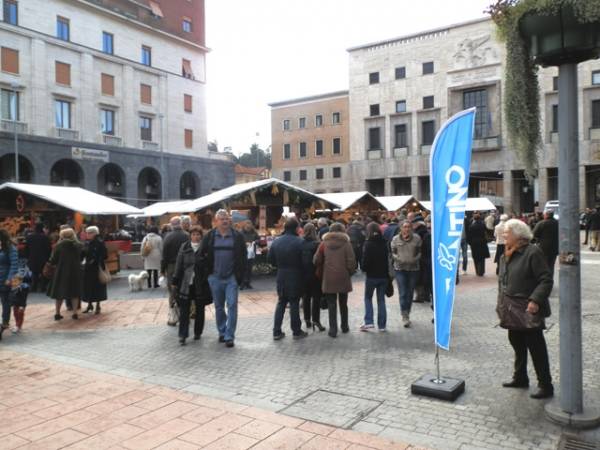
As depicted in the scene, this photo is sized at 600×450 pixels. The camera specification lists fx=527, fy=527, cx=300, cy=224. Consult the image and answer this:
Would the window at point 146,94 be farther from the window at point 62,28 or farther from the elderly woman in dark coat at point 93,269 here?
the elderly woman in dark coat at point 93,269

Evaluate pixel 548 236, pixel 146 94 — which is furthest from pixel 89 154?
pixel 548 236

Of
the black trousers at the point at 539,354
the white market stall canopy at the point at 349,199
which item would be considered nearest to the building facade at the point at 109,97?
the white market stall canopy at the point at 349,199

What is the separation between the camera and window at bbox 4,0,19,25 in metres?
31.1

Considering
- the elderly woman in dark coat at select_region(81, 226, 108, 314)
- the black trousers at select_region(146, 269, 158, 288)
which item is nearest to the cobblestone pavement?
the elderly woman in dark coat at select_region(81, 226, 108, 314)

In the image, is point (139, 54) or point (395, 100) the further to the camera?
point (395, 100)

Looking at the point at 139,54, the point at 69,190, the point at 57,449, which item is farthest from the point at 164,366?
the point at 139,54

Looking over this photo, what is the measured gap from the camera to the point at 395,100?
51.2 meters

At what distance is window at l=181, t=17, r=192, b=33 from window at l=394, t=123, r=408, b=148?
69.2 ft

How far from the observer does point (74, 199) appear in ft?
55.9

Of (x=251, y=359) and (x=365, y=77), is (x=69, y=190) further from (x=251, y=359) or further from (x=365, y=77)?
(x=365, y=77)

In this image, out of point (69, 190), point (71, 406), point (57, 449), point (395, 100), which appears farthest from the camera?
point (395, 100)

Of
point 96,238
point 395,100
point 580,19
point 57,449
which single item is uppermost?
point 395,100

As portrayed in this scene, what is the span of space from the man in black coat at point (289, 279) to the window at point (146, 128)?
3439 cm

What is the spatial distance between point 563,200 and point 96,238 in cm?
827
